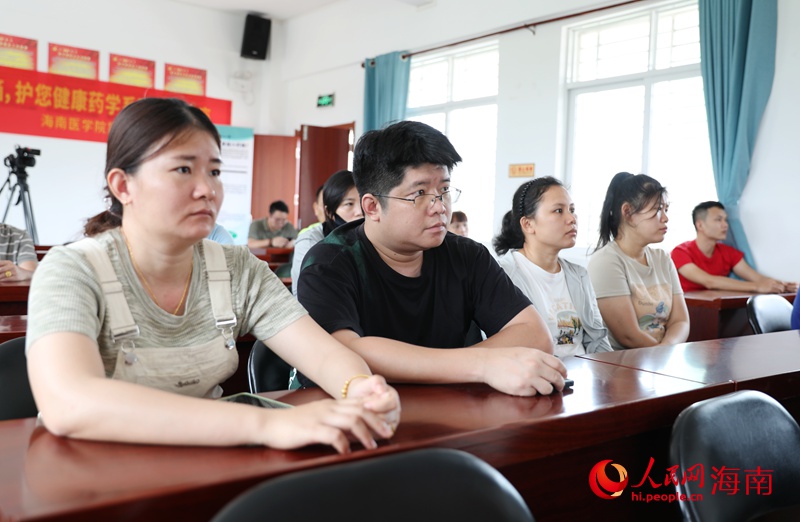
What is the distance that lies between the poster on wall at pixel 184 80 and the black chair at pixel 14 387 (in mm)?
7046

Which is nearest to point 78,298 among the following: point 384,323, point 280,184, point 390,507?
point 390,507

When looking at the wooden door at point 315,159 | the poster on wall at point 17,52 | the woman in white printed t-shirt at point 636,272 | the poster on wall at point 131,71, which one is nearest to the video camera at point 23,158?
the poster on wall at point 17,52

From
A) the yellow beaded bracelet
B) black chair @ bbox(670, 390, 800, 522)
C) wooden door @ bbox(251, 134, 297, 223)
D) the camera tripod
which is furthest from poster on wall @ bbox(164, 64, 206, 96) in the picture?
black chair @ bbox(670, 390, 800, 522)

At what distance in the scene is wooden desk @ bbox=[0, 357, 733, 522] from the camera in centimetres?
71

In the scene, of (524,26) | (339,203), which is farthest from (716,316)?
(524,26)

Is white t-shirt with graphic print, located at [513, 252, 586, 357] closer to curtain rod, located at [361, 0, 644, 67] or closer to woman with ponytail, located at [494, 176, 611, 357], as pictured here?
woman with ponytail, located at [494, 176, 611, 357]

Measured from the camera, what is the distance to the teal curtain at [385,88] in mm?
6762

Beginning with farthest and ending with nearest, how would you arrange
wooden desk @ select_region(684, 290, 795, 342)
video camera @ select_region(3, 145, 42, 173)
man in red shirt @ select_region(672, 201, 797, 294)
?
video camera @ select_region(3, 145, 42, 173), man in red shirt @ select_region(672, 201, 797, 294), wooden desk @ select_region(684, 290, 795, 342)

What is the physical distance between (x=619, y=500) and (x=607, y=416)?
0.76 ft

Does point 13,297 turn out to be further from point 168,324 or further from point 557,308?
point 557,308

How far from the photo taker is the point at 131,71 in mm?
7484

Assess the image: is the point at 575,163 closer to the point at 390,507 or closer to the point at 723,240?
the point at 723,240

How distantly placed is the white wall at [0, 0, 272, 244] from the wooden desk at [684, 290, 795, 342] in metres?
5.23

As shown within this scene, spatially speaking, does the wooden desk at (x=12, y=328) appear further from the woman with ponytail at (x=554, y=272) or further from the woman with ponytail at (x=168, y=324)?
the woman with ponytail at (x=554, y=272)
